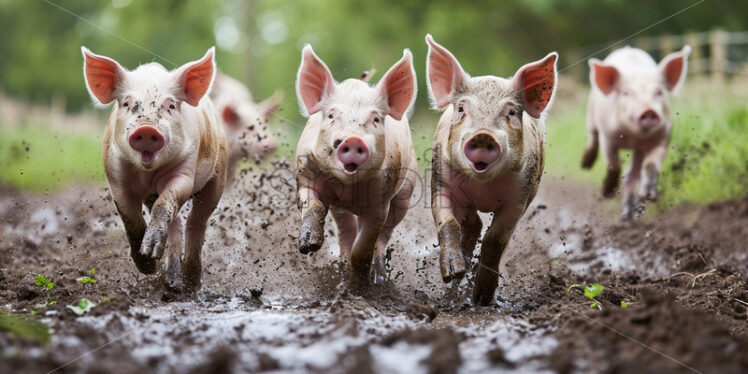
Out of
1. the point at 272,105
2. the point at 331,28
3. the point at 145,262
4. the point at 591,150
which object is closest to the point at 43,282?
the point at 145,262

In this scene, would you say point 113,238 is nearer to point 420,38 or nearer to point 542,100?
point 542,100

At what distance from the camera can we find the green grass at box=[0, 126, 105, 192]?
1249 centimetres

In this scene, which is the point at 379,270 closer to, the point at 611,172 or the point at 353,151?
the point at 353,151

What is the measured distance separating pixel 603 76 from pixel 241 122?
179 inches

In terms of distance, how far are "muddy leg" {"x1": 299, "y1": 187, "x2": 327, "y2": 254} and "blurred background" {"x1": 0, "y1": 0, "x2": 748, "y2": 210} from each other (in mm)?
3809

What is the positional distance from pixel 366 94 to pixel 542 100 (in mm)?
1259

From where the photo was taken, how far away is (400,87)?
20.1 feet

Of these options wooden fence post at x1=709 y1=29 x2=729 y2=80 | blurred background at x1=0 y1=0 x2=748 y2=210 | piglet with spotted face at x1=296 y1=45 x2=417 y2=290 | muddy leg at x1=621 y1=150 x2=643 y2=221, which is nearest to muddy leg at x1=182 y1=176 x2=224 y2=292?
piglet with spotted face at x1=296 y1=45 x2=417 y2=290

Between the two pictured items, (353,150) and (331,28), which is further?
(331,28)

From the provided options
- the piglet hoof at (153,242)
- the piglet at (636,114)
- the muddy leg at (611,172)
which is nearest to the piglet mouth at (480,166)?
the piglet hoof at (153,242)

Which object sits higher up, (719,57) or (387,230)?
(719,57)

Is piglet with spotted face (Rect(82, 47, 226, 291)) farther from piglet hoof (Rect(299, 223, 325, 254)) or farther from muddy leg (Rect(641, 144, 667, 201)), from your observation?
muddy leg (Rect(641, 144, 667, 201))

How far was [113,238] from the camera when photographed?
334 inches

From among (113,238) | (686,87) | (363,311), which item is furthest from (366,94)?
(686,87)
